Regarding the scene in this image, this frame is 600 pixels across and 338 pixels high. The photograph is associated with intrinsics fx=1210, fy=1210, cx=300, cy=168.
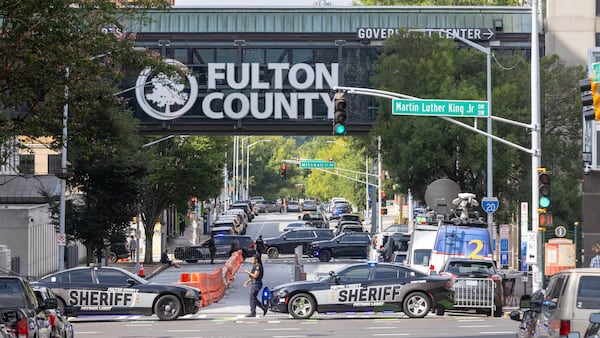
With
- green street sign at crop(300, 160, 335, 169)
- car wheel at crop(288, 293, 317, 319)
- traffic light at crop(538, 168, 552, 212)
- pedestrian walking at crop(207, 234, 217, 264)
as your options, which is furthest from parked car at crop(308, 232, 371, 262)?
green street sign at crop(300, 160, 335, 169)

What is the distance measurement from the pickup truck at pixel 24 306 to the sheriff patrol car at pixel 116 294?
10.4 metres

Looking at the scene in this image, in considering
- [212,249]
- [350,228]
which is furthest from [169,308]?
[350,228]

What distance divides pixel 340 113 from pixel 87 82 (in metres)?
8.76

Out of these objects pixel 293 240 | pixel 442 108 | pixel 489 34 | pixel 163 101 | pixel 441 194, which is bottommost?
pixel 293 240

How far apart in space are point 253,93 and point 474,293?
1053 inches

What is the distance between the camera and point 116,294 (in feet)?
99.1

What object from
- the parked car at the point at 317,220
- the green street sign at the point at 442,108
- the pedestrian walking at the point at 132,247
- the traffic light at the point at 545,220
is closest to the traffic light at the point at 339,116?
the green street sign at the point at 442,108

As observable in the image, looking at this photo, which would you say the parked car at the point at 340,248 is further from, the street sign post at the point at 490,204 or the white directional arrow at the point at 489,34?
the street sign post at the point at 490,204

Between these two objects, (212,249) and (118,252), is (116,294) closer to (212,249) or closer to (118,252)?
(212,249)

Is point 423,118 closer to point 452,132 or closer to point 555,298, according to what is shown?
point 452,132

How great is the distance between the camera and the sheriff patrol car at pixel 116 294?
99.0 feet

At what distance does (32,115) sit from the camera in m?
24.4

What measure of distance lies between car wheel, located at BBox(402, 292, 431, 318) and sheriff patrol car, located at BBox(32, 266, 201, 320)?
5441 millimetres

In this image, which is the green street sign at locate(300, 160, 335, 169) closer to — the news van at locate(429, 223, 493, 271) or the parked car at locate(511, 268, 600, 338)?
the news van at locate(429, 223, 493, 271)
